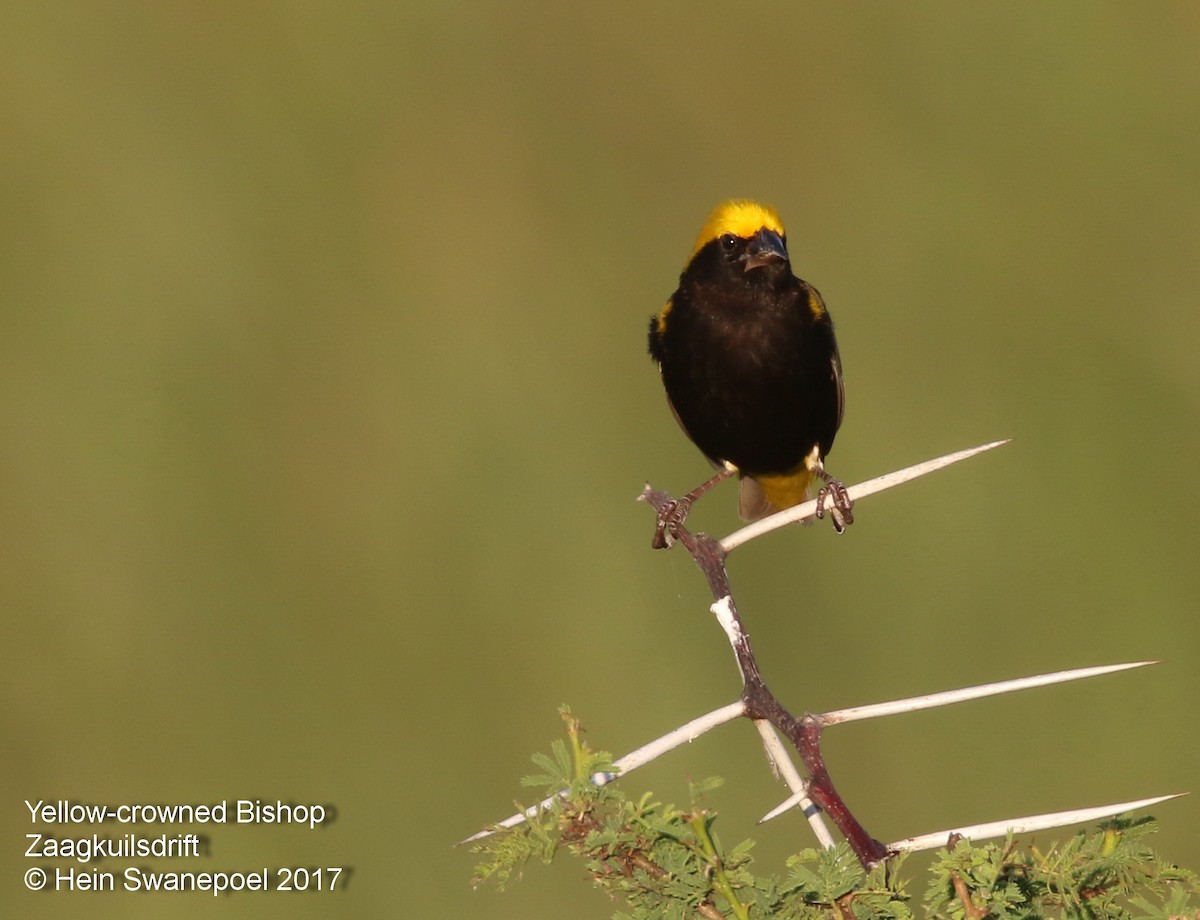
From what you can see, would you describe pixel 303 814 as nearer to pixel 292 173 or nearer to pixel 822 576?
pixel 822 576

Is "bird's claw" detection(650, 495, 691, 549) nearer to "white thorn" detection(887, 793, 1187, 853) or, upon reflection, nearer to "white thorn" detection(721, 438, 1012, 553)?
"white thorn" detection(721, 438, 1012, 553)

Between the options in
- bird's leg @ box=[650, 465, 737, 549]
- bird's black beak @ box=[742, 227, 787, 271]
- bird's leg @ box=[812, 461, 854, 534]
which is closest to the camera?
bird's leg @ box=[650, 465, 737, 549]

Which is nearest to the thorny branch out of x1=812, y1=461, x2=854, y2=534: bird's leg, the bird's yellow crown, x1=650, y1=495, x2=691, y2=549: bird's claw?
x1=650, y1=495, x2=691, y2=549: bird's claw

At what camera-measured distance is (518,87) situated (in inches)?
283

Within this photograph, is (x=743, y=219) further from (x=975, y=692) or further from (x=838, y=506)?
(x=975, y=692)

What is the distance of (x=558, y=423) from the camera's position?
242 inches

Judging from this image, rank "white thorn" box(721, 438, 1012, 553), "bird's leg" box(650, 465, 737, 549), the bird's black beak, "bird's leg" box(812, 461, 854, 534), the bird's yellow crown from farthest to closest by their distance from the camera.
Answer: the bird's yellow crown
the bird's black beak
"bird's leg" box(812, 461, 854, 534)
"bird's leg" box(650, 465, 737, 549)
"white thorn" box(721, 438, 1012, 553)

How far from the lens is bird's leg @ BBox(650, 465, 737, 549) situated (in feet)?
10.9

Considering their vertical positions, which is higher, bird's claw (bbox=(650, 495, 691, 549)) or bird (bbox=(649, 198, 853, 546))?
bird (bbox=(649, 198, 853, 546))

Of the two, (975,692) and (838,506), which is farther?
(838,506)

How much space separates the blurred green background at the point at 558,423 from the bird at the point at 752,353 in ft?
3.57

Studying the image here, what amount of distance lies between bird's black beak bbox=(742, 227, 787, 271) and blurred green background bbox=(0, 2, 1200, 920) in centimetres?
155

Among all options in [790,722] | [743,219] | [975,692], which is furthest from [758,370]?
[975,692]

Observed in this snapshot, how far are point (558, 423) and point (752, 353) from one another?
65.8 inches
